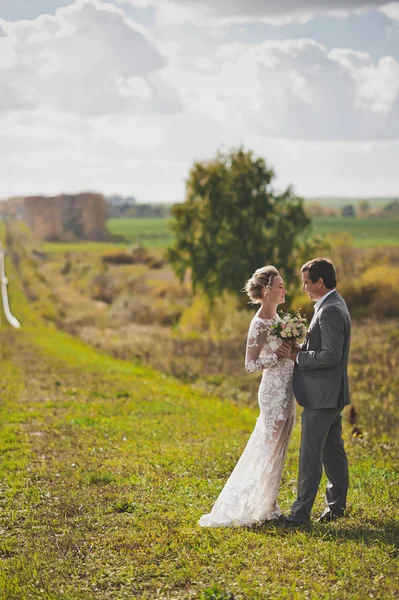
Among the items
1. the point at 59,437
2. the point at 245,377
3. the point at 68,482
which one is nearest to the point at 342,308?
the point at 68,482

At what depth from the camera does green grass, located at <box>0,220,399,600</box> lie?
7.04 m

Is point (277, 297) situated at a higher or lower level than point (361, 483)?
higher

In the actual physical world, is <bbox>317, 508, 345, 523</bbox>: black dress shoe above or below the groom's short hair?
below

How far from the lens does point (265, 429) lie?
29.5 feet

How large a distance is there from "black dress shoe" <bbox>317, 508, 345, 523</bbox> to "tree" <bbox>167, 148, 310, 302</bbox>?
114 feet

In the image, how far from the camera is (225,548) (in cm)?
781

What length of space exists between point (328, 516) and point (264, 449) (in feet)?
3.57

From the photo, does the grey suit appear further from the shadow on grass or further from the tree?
the tree

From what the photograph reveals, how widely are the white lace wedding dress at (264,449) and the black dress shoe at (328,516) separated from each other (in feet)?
1.65

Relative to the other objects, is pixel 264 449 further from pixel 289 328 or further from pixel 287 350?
pixel 289 328

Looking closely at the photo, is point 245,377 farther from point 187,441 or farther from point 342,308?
point 342,308

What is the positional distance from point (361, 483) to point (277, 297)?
134 inches

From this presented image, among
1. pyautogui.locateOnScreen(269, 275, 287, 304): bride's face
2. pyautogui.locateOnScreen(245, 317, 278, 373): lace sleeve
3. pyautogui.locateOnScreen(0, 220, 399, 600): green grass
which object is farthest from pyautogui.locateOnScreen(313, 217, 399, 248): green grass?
pyautogui.locateOnScreen(245, 317, 278, 373): lace sleeve

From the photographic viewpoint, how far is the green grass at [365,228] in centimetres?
9146
